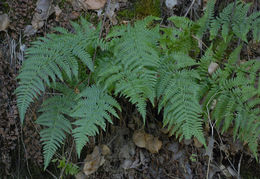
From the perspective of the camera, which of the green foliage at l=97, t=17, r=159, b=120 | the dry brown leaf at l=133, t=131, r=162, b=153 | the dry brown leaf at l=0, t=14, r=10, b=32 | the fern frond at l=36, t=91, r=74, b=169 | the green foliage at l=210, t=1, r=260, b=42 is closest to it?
the green foliage at l=97, t=17, r=159, b=120

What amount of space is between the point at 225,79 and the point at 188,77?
17.0 inches

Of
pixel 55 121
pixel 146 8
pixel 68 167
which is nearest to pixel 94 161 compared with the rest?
pixel 68 167

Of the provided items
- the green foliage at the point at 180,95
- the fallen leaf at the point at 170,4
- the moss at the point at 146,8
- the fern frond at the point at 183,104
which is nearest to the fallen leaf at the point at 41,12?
the moss at the point at 146,8

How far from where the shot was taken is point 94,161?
2.97 m

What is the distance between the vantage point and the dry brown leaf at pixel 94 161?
2.95 metres

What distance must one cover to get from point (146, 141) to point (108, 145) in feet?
1.53

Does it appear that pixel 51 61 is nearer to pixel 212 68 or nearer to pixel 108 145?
pixel 108 145

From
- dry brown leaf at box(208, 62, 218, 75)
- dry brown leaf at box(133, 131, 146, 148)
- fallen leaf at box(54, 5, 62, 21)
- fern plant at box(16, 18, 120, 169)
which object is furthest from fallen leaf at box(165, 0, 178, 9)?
dry brown leaf at box(133, 131, 146, 148)

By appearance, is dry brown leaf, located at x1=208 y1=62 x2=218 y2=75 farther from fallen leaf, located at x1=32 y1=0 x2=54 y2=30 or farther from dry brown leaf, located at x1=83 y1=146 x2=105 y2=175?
fallen leaf, located at x1=32 y1=0 x2=54 y2=30

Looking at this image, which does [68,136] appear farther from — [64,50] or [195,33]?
[195,33]

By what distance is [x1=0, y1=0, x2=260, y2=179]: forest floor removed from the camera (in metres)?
2.87

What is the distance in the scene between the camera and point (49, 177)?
3000mm

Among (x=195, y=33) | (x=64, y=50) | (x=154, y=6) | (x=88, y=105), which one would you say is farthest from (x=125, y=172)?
(x=154, y=6)

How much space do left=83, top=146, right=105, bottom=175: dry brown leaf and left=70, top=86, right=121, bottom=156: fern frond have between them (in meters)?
0.79
